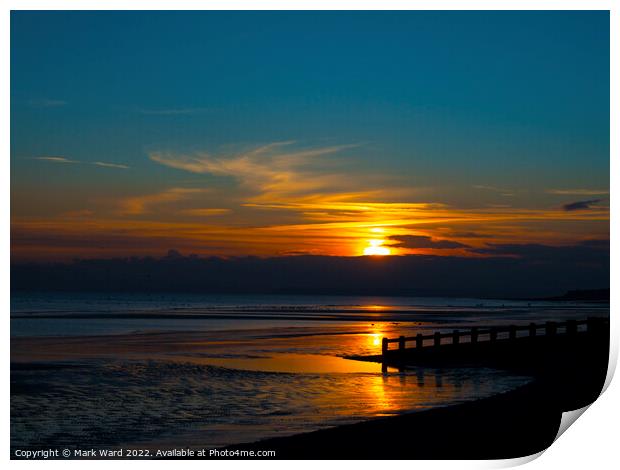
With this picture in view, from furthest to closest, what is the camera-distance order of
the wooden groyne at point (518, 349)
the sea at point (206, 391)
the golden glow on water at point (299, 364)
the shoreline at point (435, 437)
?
the golden glow on water at point (299, 364)
the wooden groyne at point (518, 349)
the sea at point (206, 391)
the shoreline at point (435, 437)

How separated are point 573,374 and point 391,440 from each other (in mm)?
6359

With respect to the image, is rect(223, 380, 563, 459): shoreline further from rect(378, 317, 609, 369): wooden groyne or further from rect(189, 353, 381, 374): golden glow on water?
rect(378, 317, 609, 369): wooden groyne

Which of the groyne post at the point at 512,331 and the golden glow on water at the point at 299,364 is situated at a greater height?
the groyne post at the point at 512,331

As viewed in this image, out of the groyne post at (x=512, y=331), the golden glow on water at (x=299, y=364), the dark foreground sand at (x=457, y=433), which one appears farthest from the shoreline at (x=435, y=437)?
the groyne post at (x=512, y=331)

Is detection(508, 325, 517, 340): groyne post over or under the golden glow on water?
over

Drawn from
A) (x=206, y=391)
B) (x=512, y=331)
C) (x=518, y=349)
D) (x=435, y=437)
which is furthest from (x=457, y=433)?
(x=512, y=331)

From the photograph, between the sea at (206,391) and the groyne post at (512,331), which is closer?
the sea at (206,391)

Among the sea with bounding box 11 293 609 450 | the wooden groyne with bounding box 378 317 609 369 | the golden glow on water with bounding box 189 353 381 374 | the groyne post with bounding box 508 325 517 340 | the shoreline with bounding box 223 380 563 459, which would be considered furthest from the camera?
the groyne post with bounding box 508 325 517 340

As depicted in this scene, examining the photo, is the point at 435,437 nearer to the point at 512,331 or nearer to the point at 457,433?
the point at 457,433

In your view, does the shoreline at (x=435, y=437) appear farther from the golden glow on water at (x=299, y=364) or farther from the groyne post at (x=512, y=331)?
the groyne post at (x=512, y=331)

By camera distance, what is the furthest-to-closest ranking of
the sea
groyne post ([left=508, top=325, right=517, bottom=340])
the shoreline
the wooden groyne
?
groyne post ([left=508, top=325, right=517, bottom=340]) → the wooden groyne → the sea → the shoreline

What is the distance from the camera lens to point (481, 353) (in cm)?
1994

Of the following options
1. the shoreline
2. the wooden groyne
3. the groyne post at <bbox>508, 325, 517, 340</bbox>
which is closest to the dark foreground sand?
the shoreline
